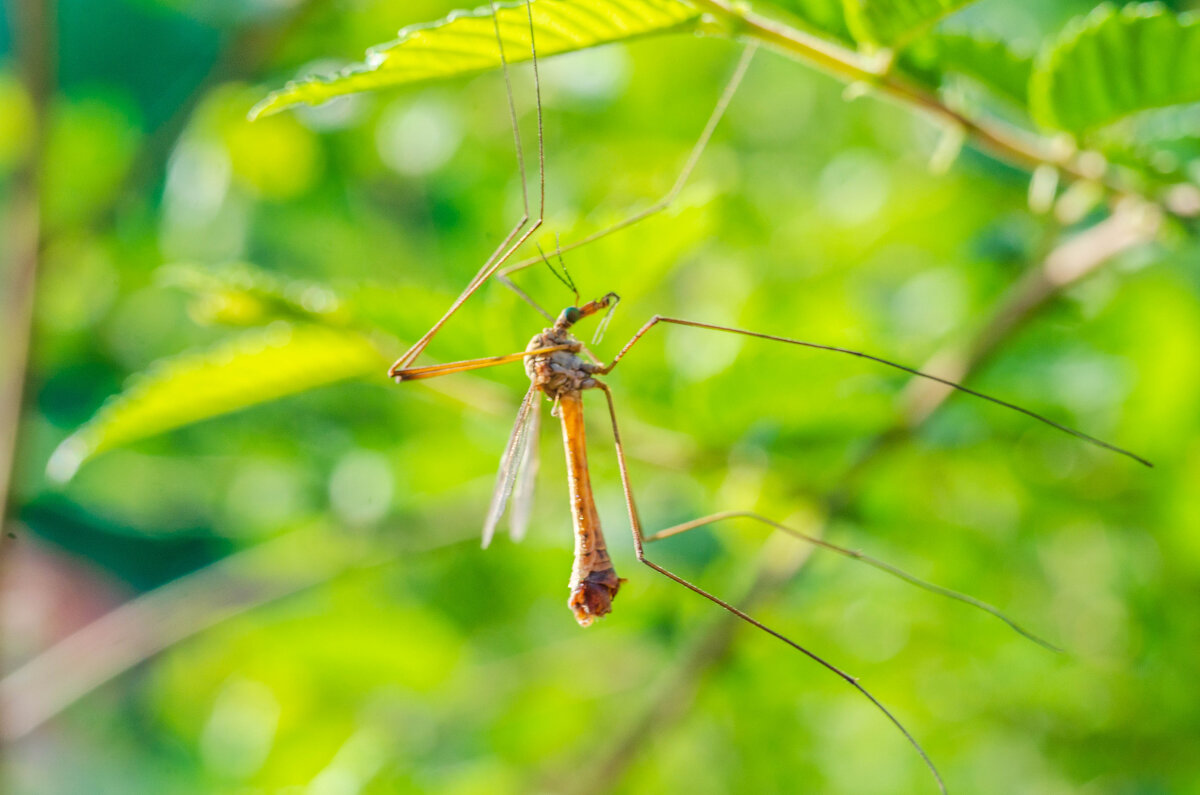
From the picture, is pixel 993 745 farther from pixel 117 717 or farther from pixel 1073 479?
pixel 117 717

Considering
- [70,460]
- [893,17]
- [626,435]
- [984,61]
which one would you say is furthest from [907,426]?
[70,460]

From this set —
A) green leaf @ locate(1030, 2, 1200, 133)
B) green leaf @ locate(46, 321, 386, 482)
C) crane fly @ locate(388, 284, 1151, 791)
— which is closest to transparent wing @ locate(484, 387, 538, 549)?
crane fly @ locate(388, 284, 1151, 791)

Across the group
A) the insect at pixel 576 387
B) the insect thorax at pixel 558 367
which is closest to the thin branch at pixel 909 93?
the insect at pixel 576 387

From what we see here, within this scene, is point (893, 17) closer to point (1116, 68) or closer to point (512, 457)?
point (1116, 68)

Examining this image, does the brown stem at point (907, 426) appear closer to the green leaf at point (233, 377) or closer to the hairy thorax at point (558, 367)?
the hairy thorax at point (558, 367)

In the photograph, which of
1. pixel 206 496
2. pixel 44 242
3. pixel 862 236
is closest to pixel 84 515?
pixel 206 496
